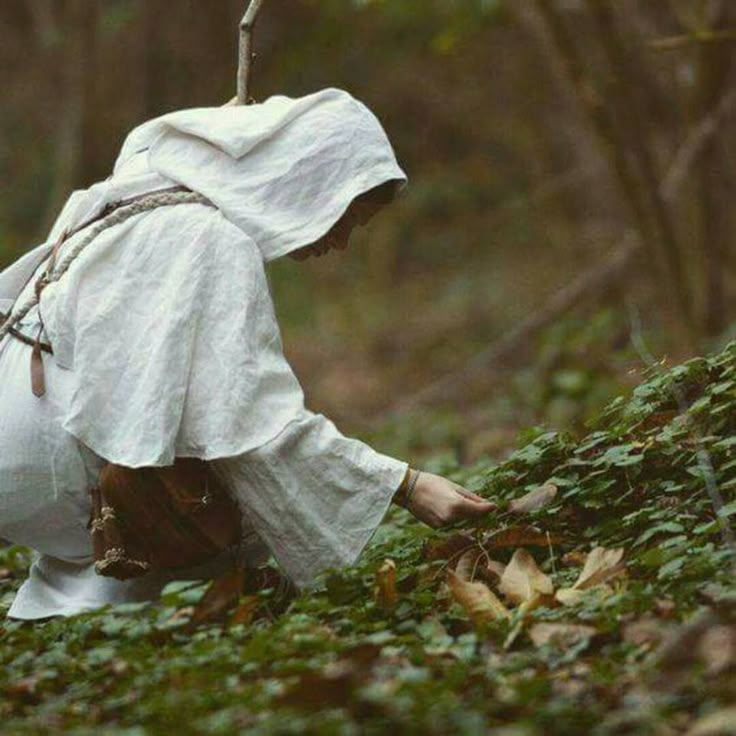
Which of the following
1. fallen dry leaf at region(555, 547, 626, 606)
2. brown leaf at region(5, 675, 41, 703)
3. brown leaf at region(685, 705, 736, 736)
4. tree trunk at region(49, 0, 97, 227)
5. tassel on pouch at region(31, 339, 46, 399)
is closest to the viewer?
brown leaf at region(685, 705, 736, 736)

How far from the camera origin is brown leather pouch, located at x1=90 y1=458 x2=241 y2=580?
142 inches

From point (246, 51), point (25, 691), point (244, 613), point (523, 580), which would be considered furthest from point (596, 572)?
point (246, 51)

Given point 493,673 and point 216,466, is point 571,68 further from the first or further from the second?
point 493,673

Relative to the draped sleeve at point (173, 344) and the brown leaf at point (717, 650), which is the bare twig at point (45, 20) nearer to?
the draped sleeve at point (173, 344)

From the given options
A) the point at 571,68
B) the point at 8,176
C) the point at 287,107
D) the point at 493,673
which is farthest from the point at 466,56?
the point at 493,673

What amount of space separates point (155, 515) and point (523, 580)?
898mm

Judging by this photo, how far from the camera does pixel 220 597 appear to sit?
3.48 metres

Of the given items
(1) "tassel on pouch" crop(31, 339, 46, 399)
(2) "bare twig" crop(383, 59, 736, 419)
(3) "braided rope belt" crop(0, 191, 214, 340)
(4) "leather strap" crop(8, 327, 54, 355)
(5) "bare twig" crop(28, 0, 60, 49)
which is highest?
(5) "bare twig" crop(28, 0, 60, 49)

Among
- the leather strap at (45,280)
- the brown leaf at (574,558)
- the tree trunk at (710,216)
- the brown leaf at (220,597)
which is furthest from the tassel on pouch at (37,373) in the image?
the tree trunk at (710,216)

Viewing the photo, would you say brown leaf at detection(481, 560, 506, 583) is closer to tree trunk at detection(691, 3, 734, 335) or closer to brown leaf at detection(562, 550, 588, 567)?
brown leaf at detection(562, 550, 588, 567)

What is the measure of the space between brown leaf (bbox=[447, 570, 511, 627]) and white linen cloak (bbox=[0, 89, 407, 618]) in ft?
0.91

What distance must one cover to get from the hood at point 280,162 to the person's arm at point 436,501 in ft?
2.18

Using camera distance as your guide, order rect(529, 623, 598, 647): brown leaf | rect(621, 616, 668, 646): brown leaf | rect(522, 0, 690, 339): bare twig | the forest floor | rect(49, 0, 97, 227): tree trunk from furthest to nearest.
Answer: rect(49, 0, 97, 227): tree trunk
rect(522, 0, 690, 339): bare twig
rect(529, 623, 598, 647): brown leaf
rect(621, 616, 668, 646): brown leaf
the forest floor

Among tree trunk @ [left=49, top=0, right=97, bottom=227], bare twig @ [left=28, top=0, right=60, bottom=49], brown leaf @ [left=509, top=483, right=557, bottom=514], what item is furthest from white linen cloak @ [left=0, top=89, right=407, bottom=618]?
bare twig @ [left=28, top=0, right=60, bottom=49]
